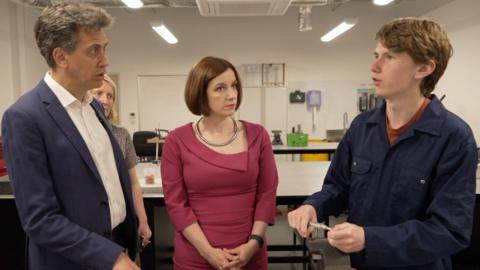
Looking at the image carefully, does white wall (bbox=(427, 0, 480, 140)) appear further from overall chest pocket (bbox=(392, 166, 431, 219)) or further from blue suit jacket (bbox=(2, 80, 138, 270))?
blue suit jacket (bbox=(2, 80, 138, 270))

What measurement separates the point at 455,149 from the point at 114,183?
115cm

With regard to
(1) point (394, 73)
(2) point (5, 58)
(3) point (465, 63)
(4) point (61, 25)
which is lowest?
(1) point (394, 73)

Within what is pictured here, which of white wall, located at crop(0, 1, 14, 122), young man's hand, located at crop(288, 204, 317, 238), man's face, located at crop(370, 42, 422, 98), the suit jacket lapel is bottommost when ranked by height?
young man's hand, located at crop(288, 204, 317, 238)

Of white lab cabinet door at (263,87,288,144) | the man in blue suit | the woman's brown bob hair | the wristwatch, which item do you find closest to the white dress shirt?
the man in blue suit

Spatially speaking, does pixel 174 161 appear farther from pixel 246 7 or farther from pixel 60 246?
pixel 246 7

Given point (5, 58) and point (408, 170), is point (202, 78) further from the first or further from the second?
point (5, 58)

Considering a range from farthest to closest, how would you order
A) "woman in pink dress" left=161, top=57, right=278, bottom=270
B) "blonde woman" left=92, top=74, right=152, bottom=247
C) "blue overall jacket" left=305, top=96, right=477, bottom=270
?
"blonde woman" left=92, top=74, right=152, bottom=247, "woman in pink dress" left=161, top=57, right=278, bottom=270, "blue overall jacket" left=305, top=96, right=477, bottom=270

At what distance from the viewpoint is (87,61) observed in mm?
1190

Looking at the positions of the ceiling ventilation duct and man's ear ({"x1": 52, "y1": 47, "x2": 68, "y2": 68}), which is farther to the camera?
the ceiling ventilation duct

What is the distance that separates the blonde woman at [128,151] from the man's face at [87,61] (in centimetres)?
45

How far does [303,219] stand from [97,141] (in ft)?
2.59

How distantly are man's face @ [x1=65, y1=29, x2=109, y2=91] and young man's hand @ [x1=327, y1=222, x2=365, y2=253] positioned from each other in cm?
95

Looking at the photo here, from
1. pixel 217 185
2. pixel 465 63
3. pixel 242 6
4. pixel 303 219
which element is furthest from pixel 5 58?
pixel 465 63

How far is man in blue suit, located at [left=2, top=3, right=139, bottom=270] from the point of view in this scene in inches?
41.5
